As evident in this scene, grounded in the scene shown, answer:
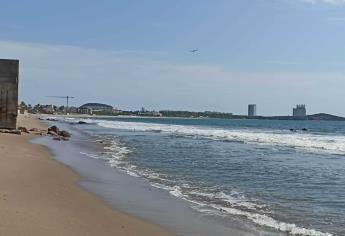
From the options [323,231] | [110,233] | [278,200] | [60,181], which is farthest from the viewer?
[60,181]

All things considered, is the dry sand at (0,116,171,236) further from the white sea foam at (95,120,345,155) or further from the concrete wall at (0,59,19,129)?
the white sea foam at (95,120,345,155)

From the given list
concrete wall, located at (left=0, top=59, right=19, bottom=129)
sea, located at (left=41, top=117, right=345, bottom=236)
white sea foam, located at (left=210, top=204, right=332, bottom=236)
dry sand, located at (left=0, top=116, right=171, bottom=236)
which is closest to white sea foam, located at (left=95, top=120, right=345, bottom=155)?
sea, located at (left=41, top=117, right=345, bottom=236)

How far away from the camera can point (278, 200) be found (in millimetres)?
12898

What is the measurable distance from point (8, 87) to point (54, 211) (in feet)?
82.8

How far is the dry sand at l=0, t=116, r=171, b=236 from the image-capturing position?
26.5ft

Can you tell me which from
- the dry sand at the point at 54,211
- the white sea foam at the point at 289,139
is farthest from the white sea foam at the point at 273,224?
the white sea foam at the point at 289,139

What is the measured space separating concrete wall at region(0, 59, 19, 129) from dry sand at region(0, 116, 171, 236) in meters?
19.2

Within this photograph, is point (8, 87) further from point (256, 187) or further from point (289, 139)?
point (289, 139)

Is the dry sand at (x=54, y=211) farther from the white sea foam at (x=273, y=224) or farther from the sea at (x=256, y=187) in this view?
the white sea foam at (x=273, y=224)

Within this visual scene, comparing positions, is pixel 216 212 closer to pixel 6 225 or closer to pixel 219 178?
pixel 6 225

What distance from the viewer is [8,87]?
33.2 m

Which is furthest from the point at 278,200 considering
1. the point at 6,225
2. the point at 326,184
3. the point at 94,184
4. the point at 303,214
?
the point at 6,225

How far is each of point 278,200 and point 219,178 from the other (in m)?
4.16

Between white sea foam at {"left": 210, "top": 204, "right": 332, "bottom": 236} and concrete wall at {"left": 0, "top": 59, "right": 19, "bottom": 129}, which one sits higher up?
concrete wall at {"left": 0, "top": 59, "right": 19, "bottom": 129}
